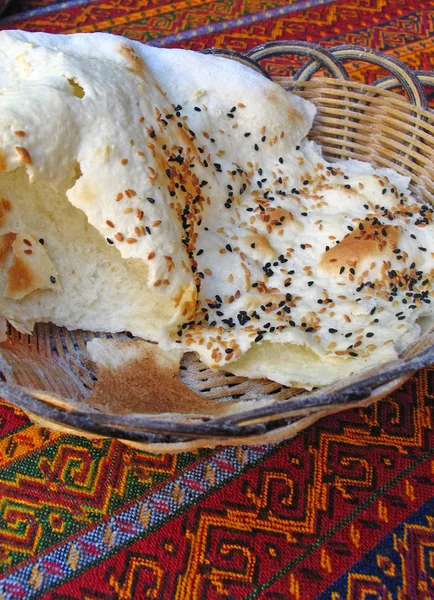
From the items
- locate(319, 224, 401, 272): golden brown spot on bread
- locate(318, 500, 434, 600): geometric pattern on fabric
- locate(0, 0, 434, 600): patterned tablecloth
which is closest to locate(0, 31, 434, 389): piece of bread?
locate(319, 224, 401, 272): golden brown spot on bread

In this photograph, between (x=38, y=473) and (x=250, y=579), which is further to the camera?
(x=38, y=473)

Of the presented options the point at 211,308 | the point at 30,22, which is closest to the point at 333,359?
the point at 211,308

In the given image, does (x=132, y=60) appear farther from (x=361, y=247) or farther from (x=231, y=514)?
(x=231, y=514)

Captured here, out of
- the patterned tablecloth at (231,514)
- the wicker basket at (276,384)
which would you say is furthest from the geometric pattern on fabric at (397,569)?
the wicker basket at (276,384)

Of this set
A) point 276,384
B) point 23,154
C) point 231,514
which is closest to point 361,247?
point 276,384

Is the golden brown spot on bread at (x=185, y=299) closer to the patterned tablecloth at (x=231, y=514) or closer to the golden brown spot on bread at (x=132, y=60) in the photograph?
the patterned tablecloth at (x=231, y=514)

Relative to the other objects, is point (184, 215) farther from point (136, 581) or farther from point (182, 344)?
point (136, 581)
